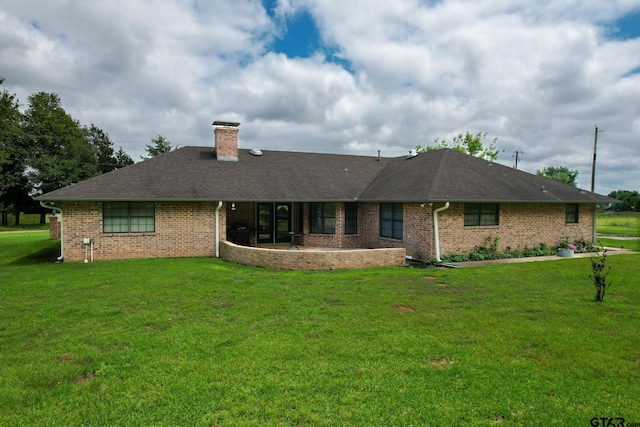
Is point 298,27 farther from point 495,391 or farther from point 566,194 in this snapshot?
point 495,391

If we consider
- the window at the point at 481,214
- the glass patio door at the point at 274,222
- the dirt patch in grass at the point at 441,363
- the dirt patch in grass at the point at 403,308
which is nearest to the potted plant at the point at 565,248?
the window at the point at 481,214

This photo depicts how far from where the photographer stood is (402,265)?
1266cm

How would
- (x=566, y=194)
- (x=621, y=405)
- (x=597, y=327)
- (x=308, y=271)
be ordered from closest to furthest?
(x=621, y=405) < (x=597, y=327) < (x=308, y=271) < (x=566, y=194)

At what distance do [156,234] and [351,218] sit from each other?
8224mm

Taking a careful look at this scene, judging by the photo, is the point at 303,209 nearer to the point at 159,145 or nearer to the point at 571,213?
the point at 571,213

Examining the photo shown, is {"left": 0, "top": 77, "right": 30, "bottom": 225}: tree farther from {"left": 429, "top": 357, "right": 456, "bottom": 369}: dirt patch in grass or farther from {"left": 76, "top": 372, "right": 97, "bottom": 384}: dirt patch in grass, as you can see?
{"left": 429, "top": 357, "right": 456, "bottom": 369}: dirt patch in grass

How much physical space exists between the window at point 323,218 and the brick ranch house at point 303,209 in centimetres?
5

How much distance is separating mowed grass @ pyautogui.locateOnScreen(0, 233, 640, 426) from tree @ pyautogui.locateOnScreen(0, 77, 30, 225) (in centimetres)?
3636

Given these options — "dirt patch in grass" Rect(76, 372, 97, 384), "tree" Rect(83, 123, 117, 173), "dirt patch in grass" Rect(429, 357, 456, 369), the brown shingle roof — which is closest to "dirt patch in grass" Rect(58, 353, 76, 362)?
"dirt patch in grass" Rect(76, 372, 97, 384)

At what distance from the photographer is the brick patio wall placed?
11805 mm

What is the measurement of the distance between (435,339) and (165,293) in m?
6.00

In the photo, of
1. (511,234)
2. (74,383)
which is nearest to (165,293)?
(74,383)

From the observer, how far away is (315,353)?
5.17 meters

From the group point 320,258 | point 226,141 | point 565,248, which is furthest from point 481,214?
point 226,141
